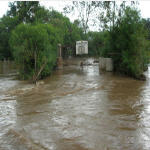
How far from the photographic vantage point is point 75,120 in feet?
21.6

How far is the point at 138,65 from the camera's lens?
1573 centimetres

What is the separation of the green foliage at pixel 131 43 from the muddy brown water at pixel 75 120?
530 cm

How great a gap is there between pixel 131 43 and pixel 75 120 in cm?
1073

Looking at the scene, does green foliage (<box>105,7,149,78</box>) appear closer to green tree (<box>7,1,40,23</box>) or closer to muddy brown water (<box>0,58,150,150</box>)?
muddy brown water (<box>0,58,150,150</box>)

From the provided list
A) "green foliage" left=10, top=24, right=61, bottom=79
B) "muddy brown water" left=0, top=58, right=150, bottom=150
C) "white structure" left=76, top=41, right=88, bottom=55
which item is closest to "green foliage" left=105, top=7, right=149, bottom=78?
"muddy brown water" left=0, top=58, right=150, bottom=150

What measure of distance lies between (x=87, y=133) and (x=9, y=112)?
10.6 ft

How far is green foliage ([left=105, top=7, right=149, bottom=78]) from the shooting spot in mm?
15688

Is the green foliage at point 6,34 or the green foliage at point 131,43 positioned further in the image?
the green foliage at point 6,34

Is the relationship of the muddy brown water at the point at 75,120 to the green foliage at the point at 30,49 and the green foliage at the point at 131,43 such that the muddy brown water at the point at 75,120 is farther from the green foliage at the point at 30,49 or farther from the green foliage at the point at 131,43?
the green foliage at the point at 131,43

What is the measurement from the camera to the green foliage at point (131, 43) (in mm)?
15688

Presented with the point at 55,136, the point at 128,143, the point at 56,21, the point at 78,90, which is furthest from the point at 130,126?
the point at 56,21

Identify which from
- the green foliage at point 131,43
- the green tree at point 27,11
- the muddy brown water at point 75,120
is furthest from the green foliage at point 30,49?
the green tree at point 27,11

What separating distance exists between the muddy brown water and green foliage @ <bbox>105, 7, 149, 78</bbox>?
17.4ft

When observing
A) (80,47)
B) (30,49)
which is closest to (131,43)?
(30,49)
